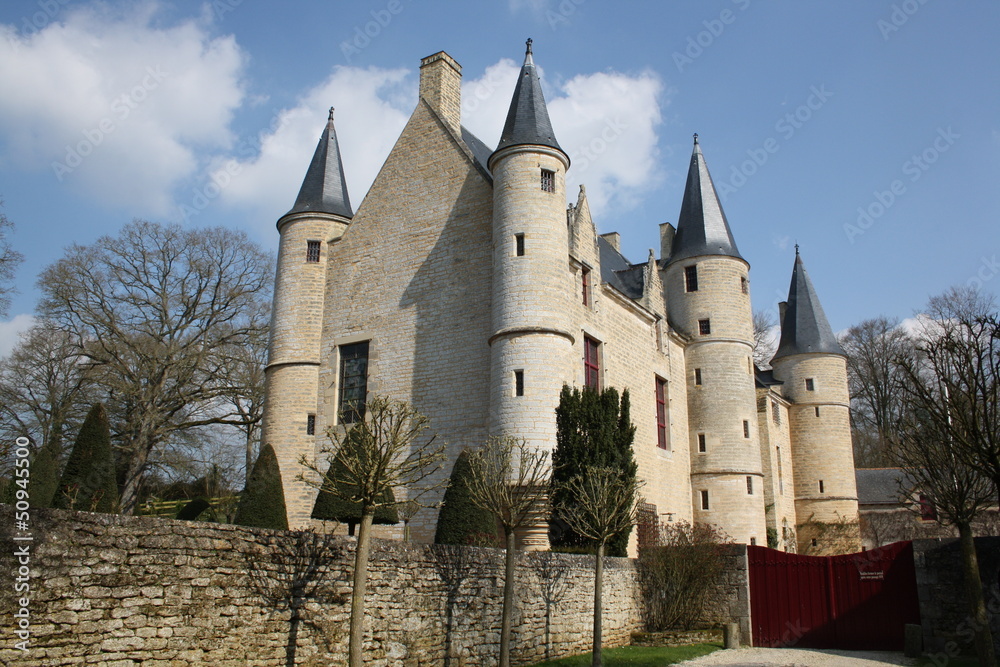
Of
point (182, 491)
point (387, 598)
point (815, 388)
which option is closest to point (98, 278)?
point (182, 491)

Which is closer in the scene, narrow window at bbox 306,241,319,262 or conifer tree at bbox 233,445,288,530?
conifer tree at bbox 233,445,288,530

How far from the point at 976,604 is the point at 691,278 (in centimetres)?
1681

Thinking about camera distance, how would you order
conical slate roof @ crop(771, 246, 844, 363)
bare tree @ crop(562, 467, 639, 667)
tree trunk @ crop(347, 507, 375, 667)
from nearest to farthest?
tree trunk @ crop(347, 507, 375, 667)
bare tree @ crop(562, 467, 639, 667)
conical slate roof @ crop(771, 246, 844, 363)

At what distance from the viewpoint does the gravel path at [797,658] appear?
36.8 feet

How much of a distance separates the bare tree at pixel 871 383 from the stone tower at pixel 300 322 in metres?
28.8

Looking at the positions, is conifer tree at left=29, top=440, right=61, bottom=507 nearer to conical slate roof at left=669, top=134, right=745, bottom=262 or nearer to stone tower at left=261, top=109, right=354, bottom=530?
stone tower at left=261, top=109, right=354, bottom=530

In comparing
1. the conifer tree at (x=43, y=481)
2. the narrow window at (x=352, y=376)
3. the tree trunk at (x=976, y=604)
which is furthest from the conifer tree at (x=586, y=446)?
the conifer tree at (x=43, y=481)

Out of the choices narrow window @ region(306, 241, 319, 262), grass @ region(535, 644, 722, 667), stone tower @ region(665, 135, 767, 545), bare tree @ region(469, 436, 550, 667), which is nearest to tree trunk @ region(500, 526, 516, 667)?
bare tree @ region(469, 436, 550, 667)

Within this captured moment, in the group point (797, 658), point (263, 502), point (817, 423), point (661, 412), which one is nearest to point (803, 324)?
point (817, 423)

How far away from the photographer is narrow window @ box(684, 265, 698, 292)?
25531 mm

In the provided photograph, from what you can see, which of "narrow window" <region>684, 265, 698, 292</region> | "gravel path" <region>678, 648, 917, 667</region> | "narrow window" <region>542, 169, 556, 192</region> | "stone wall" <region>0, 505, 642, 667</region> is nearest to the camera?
"stone wall" <region>0, 505, 642, 667</region>

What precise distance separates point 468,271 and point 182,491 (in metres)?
17.3

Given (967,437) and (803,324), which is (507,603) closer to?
(967,437)

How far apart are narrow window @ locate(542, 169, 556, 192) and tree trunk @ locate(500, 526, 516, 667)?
32.2ft
